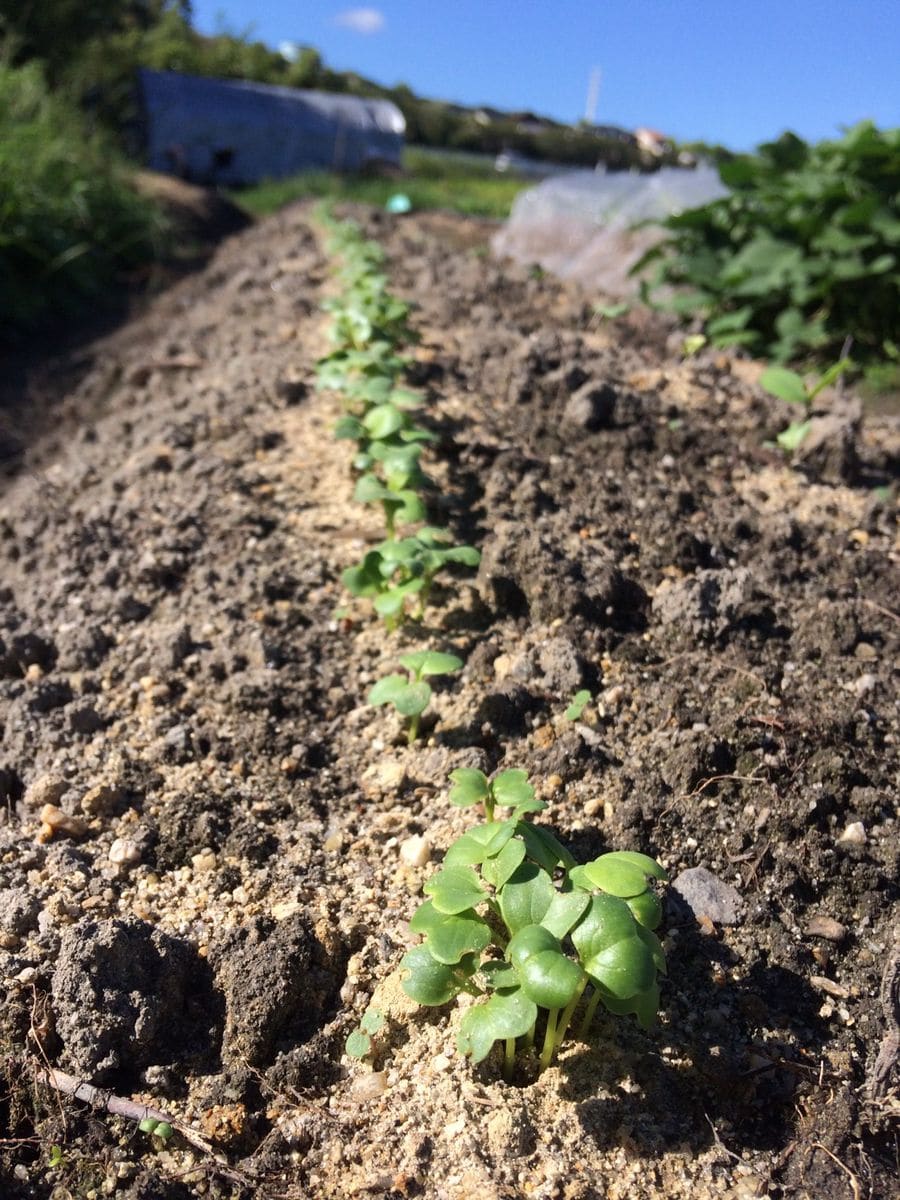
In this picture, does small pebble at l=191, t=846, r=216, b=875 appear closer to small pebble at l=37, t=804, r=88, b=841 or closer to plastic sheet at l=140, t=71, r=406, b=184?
small pebble at l=37, t=804, r=88, b=841

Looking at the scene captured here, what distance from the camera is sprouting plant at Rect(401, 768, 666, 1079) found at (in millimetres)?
1338

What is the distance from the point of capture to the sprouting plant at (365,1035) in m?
1.57

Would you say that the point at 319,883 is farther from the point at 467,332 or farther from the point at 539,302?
the point at 539,302

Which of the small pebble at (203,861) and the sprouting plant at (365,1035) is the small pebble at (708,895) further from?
the small pebble at (203,861)

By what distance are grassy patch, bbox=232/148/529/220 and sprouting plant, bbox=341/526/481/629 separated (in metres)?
8.65

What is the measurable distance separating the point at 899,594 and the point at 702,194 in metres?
4.31

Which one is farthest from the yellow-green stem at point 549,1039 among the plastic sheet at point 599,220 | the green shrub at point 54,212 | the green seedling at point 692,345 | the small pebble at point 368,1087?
the green shrub at point 54,212

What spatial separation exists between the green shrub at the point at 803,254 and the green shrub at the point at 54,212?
3.90 meters

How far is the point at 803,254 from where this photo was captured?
476 cm

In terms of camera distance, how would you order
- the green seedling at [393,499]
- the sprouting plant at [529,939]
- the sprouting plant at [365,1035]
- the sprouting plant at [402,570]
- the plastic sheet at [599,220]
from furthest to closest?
1. the plastic sheet at [599,220]
2. the green seedling at [393,499]
3. the sprouting plant at [402,570]
4. the sprouting plant at [365,1035]
5. the sprouting plant at [529,939]

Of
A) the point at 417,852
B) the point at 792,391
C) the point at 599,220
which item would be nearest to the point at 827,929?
the point at 417,852

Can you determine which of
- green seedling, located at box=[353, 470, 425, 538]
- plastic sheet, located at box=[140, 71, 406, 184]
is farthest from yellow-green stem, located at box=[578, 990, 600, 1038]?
plastic sheet, located at box=[140, 71, 406, 184]

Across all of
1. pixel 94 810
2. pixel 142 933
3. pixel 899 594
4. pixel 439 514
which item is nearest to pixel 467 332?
pixel 439 514

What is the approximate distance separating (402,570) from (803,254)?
329 centimetres
